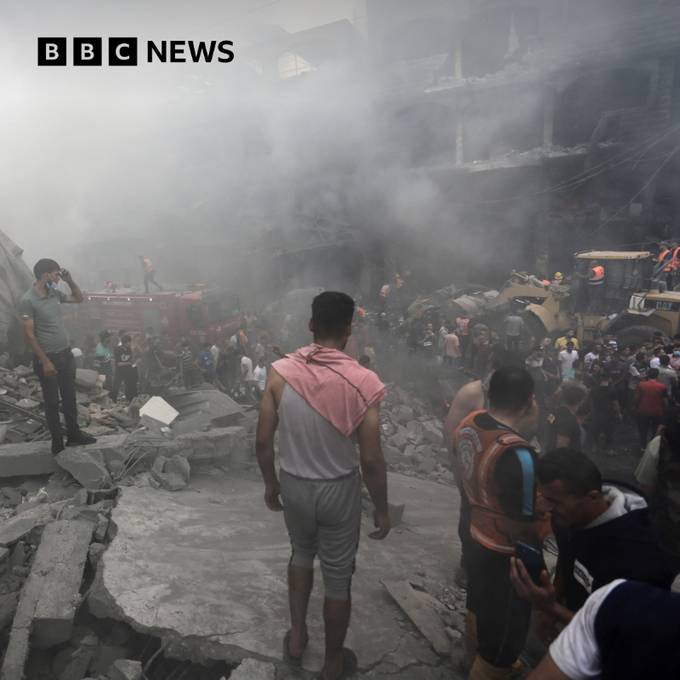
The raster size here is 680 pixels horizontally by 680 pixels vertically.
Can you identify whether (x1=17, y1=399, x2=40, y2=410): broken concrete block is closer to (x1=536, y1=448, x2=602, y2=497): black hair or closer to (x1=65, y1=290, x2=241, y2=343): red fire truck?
(x1=536, y1=448, x2=602, y2=497): black hair

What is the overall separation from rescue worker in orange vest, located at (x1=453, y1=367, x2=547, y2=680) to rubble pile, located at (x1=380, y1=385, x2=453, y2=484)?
4.59 meters

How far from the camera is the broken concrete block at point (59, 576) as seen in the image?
2256 mm

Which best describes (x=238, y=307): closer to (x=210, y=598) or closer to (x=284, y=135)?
(x=210, y=598)

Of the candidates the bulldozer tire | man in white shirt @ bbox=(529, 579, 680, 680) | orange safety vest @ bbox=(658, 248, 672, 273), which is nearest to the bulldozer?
the bulldozer tire

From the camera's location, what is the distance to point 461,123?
68.2 ft

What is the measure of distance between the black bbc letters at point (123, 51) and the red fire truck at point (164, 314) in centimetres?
1372

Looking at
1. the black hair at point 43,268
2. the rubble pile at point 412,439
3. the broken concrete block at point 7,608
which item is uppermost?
the black hair at point 43,268

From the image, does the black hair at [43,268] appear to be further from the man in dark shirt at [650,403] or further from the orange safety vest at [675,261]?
the orange safety vest at [675,261]

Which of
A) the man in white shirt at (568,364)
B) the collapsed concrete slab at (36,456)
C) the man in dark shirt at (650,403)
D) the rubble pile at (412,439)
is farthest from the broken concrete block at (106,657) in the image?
the man in white shirt at (568,364)

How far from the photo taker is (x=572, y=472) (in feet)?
4.99

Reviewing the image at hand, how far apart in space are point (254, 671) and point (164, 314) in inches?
400

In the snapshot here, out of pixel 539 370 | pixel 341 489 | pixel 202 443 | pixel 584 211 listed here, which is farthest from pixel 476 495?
pixel 584 211

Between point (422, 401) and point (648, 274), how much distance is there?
5.29 m

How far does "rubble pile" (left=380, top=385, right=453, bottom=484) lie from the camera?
6.89 m
